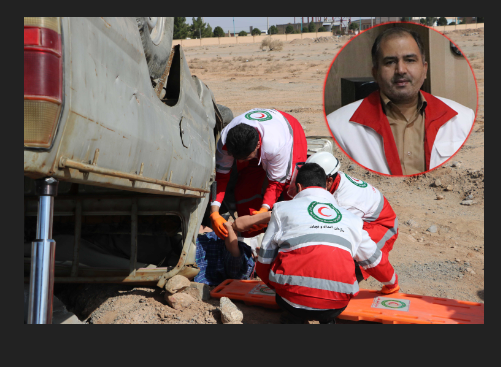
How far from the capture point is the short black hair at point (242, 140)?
3914mm

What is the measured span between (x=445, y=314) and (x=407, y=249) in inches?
87.2

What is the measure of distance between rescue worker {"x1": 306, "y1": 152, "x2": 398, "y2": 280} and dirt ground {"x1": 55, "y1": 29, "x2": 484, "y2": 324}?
A: 29.7 inches

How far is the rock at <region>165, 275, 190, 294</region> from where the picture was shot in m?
3.47

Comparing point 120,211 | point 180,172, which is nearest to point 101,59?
point 180,172

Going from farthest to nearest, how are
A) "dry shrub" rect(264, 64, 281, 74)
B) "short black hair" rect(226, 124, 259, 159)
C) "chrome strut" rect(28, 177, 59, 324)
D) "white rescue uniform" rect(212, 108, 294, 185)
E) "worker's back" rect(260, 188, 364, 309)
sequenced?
"dry shrub" rect(264, 64, 281, 74)
"white rescue uniform" rect(212, 108, 294, 185)
"short black hair" rect(226, 124, 259, 159)
"worker's back" rect(260, 188, 364, 309)
"chrome strut" rect(28, 177, 59, 324)

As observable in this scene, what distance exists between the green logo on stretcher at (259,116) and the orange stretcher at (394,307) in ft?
5.34

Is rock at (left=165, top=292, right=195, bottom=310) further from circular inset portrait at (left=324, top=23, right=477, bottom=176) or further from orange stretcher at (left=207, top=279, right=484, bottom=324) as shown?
circular inset portrait at (left=324, top=23, right=477, bottom=176)

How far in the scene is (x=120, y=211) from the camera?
11.9 ft

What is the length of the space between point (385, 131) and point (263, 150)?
1136 millimetres

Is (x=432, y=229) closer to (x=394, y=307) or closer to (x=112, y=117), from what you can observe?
(x=394, y=307)

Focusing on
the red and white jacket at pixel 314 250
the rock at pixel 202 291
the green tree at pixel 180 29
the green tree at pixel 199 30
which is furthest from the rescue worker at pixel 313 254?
the green tree at pixel 199 30

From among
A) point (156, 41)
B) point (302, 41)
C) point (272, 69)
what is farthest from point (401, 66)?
point (302, 41)

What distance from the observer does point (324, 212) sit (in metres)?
2.97

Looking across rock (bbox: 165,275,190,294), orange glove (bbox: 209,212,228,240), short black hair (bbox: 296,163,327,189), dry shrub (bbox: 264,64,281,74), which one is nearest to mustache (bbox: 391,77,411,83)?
short black hair (bbox: 296,163,327,189)
